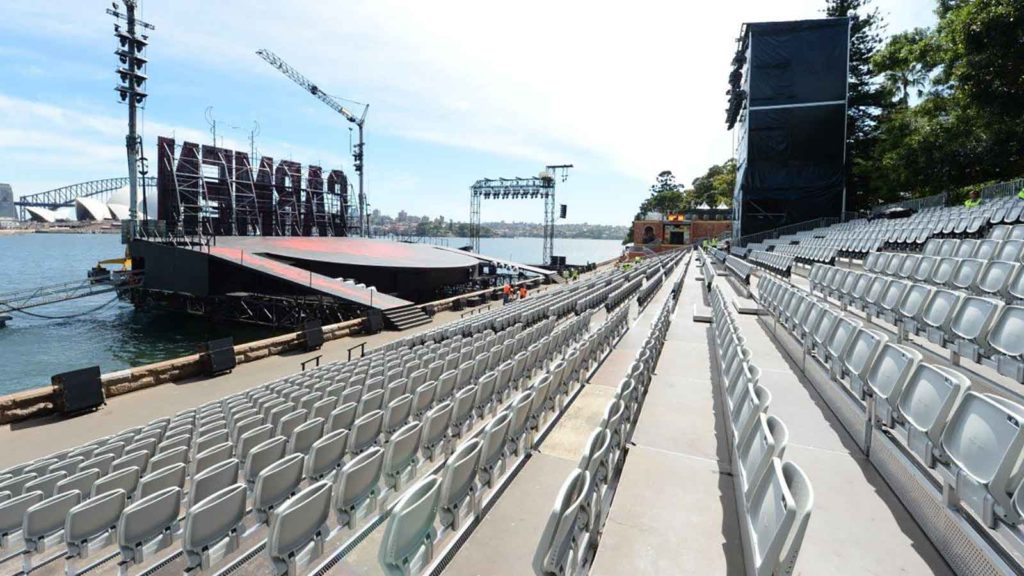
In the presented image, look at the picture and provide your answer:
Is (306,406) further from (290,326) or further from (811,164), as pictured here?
(811,164)

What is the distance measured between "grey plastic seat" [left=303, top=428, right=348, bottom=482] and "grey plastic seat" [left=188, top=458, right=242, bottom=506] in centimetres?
62

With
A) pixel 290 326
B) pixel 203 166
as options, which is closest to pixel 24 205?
pixel 203 166

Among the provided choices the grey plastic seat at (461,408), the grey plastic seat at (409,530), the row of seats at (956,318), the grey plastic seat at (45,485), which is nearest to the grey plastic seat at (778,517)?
the grey plastic seat at (409,530)

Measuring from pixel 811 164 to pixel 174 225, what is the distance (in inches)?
1801

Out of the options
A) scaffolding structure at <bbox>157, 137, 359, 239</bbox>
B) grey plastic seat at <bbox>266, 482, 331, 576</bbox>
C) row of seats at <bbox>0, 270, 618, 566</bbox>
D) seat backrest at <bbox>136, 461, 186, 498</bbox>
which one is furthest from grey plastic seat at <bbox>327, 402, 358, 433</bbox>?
scaffolding structure at <bbox>157, 137, 359, 239</bbox>

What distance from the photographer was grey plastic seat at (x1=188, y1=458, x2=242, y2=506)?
375 cm

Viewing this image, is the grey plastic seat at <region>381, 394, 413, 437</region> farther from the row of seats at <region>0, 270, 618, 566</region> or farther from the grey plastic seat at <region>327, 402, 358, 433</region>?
the grey plastic seat at <region>327, 402, 358, 433</region>

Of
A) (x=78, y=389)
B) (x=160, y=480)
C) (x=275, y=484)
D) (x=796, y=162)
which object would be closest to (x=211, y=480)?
(x=275, y=484)

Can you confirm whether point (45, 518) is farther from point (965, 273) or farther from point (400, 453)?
point (965, 273)

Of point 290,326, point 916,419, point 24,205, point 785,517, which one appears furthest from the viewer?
point 24,205

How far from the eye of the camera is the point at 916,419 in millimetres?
2969

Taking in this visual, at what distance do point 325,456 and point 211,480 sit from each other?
92 centimetres

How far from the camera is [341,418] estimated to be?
5277mm

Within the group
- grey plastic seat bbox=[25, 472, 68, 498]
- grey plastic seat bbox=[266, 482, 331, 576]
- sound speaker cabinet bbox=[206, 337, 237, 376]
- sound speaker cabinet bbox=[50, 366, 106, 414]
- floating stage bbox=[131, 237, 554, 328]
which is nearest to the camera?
grey plastic seat bbox=[266, 482, 331, 576]
